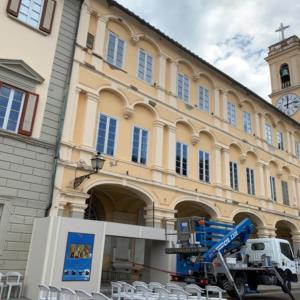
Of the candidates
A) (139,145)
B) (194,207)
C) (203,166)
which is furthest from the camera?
(194,207)

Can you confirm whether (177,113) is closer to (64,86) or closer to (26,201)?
(64,86)

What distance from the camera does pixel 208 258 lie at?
1200cm

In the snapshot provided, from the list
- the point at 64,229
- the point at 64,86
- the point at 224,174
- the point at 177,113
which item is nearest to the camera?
the point at 64,229

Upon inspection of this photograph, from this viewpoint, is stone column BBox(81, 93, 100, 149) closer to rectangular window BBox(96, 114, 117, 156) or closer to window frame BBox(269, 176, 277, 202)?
rectangular window BBox(96, 114, 117, 156)

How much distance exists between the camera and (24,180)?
1134 cm

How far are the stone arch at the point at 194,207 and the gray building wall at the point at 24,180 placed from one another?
6.54 m

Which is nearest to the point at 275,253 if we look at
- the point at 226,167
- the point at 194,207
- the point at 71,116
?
the point at 194,207

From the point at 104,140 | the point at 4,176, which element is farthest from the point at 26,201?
the point at 104,140

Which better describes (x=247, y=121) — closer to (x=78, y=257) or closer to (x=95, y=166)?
(x=95, y=166)

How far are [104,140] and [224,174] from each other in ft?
27.0

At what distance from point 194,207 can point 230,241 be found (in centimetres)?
670

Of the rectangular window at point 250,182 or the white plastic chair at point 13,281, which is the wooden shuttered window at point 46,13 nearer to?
the white plastic chair at point 13,281

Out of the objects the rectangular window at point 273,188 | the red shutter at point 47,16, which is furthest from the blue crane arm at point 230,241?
the red shutter at point 47,16

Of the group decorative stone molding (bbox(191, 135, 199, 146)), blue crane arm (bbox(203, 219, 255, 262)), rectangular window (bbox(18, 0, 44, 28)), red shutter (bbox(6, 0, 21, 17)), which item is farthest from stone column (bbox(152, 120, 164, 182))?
red shutter (bbox(6, 0, 21, 17))
